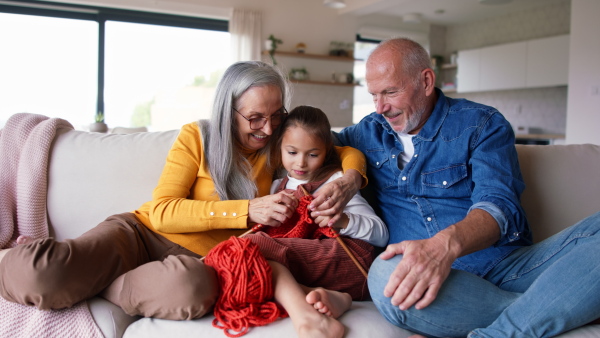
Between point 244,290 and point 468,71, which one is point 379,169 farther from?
point 468,71

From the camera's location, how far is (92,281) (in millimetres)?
1354

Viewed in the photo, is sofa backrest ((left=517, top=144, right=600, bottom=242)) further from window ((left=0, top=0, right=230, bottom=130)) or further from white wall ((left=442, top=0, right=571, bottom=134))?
window ((left=0, top=0, right=230, bottom=130))

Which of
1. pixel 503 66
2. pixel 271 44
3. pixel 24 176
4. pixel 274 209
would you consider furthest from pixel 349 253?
pixel 503 66

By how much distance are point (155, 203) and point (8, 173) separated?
1.97 feet

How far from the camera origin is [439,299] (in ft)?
4.10

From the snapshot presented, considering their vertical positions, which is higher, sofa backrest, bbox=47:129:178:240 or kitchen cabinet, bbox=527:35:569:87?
kitchen cabinet, bbox=527:35:569:87

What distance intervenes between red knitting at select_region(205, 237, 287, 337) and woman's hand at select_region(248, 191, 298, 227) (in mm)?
218

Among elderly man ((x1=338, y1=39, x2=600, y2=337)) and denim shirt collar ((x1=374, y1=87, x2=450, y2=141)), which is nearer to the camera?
elderly man ((x1=338, y1=39, x2=600, y2=337))

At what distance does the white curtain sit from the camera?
6.88m

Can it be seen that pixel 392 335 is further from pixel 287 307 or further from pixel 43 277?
pixel 43 277

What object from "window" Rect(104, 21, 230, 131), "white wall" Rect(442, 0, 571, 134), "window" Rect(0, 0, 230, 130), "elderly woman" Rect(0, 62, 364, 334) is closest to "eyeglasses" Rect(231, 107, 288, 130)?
"elderly woman" Rect(0, 62, 364, 334)

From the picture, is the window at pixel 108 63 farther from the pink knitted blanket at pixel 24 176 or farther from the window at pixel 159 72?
the pink knitted blanket at pixel 24 176

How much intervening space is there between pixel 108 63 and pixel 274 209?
5.79 m

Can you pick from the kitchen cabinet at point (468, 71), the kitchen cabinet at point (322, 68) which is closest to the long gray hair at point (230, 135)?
the kitchen cabinet at point (322, 68)
